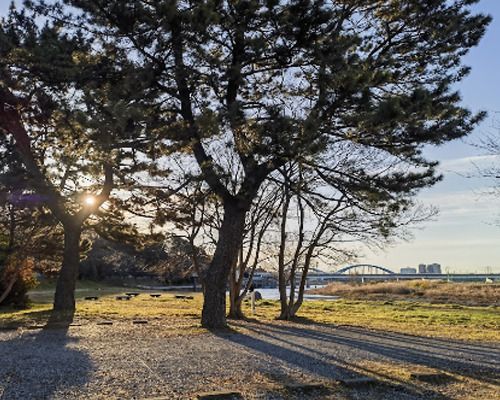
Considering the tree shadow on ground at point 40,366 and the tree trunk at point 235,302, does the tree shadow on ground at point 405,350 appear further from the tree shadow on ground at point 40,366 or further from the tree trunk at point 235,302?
the tree trunk at point 235,302

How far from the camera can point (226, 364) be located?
6.12 meters

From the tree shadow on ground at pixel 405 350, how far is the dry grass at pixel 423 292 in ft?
92.9

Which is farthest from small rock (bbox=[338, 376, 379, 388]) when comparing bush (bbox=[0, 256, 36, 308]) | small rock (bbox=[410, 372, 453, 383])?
bush (bbox=[0, 256, 36, 308])

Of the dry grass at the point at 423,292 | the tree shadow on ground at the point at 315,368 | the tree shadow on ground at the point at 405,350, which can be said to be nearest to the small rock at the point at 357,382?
the tree shadow on ground at the point at 315,368

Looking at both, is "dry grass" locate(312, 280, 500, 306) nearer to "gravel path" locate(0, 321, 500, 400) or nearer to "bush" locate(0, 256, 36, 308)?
"bush" locate(0, 256, 36, 308)

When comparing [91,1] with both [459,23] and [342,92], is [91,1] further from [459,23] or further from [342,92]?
[459,23]

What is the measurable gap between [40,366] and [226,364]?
2.14m

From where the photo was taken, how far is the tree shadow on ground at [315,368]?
502cm

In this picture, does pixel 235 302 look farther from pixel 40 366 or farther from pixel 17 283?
pixel 17 283

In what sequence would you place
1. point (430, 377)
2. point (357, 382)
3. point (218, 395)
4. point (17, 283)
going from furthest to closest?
point (17, 283) → point (430, 377) → point (357, 382) → point (218, 395)

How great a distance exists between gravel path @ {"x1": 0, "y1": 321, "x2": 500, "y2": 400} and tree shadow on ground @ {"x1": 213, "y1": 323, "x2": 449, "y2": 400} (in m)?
0.01

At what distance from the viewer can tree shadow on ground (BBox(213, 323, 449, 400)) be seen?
16.5 feet

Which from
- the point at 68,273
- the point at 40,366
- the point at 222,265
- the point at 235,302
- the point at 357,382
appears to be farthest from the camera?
the point at 235,302

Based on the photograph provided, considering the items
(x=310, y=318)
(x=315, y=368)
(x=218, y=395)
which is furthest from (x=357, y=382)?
(x=310, y=318)
